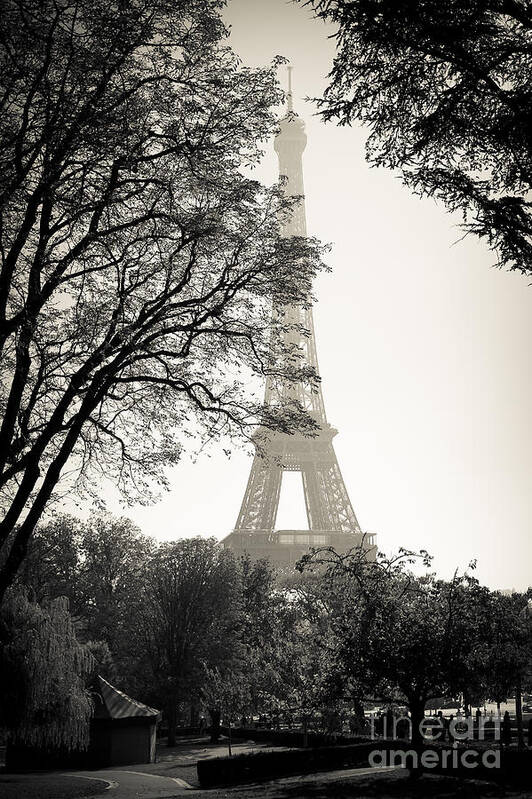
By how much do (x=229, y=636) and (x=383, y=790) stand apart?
30622mm

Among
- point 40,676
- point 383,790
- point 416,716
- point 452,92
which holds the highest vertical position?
point 452,92

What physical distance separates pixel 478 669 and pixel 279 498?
6128 centimetres

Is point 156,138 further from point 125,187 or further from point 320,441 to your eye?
point 320,441

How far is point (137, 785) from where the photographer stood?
22.6m

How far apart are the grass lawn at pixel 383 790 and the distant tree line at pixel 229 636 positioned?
2034mm

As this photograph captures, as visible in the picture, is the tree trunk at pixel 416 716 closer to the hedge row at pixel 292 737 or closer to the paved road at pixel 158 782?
the paved road at pixel 158 782

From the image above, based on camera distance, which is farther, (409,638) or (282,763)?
(282,763)

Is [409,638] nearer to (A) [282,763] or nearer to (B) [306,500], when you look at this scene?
(A) [282,763]

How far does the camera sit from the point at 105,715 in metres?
30.9

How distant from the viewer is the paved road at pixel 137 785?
20170 millimetres

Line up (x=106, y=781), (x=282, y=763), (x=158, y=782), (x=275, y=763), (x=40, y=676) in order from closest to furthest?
(x=40, y=676), (x=275, y=763), (x=282, y=763), (x=158, y=782), (x=106, y=781)

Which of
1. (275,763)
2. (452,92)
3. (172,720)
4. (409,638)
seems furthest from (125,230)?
(172,720)

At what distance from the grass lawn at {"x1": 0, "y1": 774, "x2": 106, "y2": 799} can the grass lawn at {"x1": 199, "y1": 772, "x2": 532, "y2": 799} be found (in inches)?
228

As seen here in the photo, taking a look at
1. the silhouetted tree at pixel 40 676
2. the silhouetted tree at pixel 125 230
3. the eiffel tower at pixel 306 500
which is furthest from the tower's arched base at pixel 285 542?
the silhouetted tree at pixel 125 230
